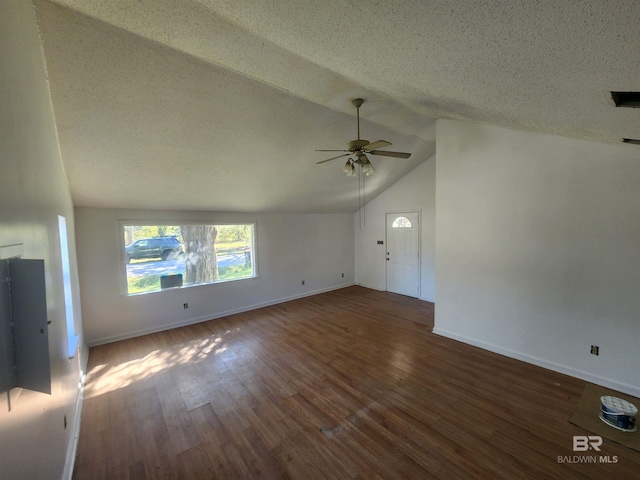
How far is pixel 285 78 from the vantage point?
2525 mm

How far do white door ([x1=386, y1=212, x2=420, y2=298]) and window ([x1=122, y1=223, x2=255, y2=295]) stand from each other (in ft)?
10.6

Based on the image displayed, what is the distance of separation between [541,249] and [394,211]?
3.37m

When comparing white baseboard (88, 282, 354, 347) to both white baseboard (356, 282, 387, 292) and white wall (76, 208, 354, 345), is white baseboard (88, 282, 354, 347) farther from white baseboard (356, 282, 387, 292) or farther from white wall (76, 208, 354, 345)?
white baseboard (356, 282, 387, 292)

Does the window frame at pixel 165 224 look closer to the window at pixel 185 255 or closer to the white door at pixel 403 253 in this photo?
the window at pixel 185 255

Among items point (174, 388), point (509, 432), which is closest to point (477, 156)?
point (509, 432)

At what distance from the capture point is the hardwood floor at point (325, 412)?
77.7 inches

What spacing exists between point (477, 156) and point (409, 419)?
325 cm

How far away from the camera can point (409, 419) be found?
2.40m

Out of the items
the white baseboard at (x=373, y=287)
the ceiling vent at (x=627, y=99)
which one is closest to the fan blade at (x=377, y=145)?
the ceiling vent at (x=627, y=99)

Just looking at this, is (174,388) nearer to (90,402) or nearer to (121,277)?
(90,402)

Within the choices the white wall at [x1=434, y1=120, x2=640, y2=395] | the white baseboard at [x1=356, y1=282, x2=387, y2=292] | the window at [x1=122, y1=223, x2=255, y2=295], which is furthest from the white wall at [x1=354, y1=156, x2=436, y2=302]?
the window at [x1=122, y1=223, x2=255, y2=295]

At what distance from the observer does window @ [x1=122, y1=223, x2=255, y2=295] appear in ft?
14.5

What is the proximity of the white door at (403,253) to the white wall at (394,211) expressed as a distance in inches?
4.8

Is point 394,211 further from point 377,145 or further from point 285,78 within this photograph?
Result: point 285,78
